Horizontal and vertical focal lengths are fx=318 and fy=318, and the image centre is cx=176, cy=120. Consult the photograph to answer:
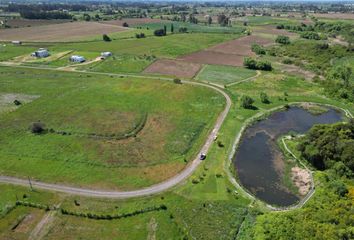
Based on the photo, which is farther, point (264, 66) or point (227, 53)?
point (227, 53)

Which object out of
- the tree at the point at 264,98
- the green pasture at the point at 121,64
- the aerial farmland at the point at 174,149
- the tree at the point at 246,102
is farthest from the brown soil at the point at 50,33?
the tree at the point at 246,102

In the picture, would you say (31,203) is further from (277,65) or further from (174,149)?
(277,65)

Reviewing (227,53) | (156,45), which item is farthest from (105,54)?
(227,53)

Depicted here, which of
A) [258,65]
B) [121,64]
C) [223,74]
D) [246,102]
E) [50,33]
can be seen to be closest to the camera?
[246,102]

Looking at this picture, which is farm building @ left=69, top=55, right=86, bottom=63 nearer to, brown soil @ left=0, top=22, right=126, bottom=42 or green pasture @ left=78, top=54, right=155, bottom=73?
green pasture @ left=78, top=54, right=155, bottom=73

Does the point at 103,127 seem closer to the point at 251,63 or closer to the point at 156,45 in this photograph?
the point at 251,63

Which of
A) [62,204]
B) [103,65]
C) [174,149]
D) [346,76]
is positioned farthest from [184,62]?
[62,204]

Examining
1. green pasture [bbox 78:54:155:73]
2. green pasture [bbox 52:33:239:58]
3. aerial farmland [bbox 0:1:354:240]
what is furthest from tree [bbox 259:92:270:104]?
green pasture [bbox 52:33:239:58]
